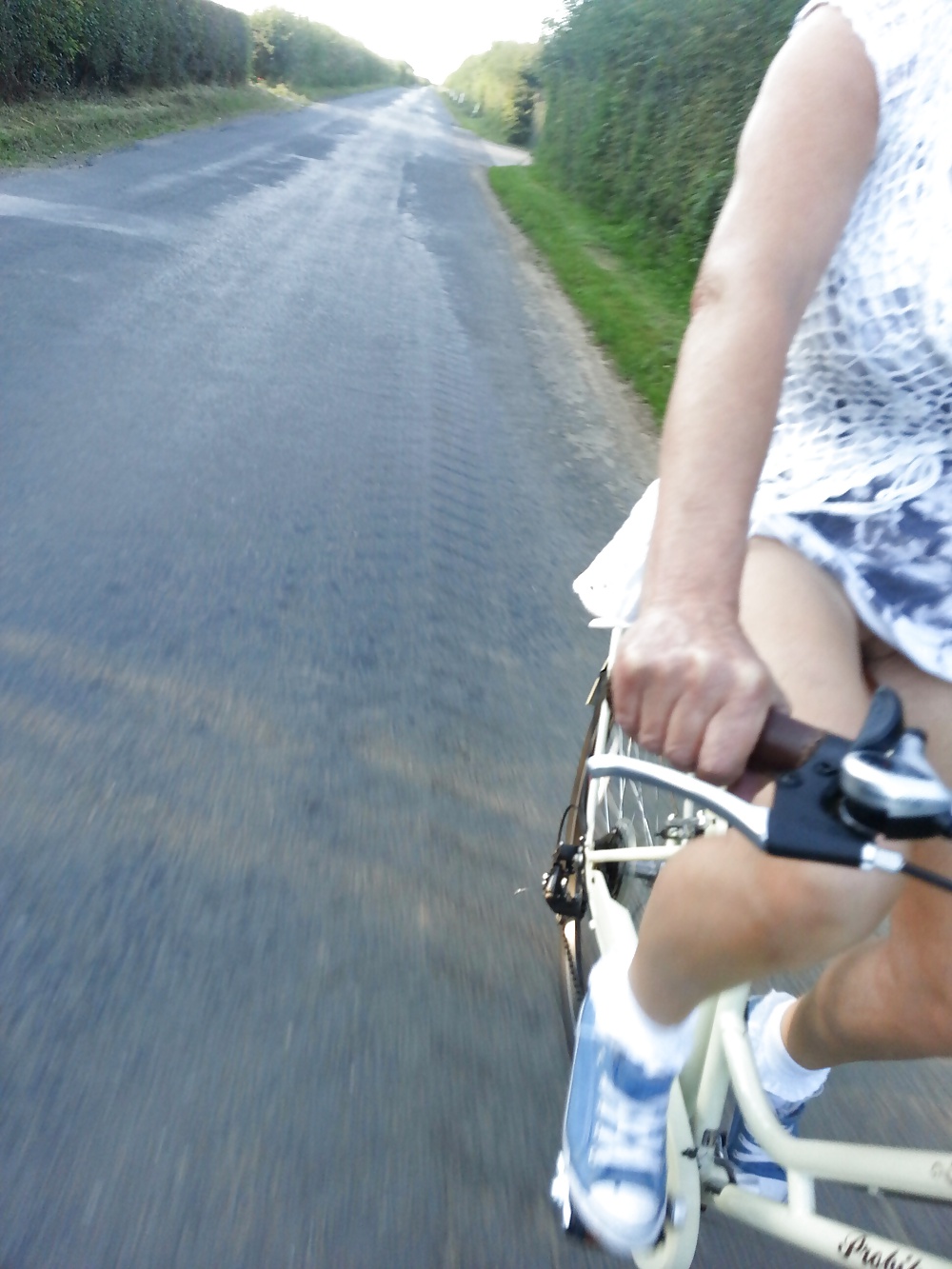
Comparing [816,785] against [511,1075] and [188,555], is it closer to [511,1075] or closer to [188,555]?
[511,1075]

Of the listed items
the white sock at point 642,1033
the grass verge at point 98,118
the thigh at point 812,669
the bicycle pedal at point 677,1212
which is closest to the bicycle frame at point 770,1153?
the bicycle pedal at point 677,1212

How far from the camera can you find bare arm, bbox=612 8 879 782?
41.8 inches

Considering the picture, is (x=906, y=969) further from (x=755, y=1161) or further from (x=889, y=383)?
(x=889, y=383)

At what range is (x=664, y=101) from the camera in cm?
1434

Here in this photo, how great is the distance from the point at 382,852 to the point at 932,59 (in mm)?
2088

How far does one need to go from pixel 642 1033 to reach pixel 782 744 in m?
0.70

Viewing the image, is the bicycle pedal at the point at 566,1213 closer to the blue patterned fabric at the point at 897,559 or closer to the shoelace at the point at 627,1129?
the shoelace at the point at 627,1129

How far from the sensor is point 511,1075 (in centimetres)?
220

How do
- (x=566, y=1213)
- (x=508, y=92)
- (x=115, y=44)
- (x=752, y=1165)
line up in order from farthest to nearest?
(x=508, y=92)
(x=115, y=44)
(x=566, y=1213)
(x=752, y=1165)

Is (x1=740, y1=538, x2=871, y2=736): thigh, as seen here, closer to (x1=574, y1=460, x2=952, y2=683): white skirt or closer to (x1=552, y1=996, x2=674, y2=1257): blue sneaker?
(x1=574, y1=460, x2=952, y2=683): white skirt

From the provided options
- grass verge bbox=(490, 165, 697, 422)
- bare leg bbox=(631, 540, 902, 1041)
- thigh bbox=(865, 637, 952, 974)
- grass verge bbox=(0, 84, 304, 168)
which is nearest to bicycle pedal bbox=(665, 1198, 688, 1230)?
bare leg bbox=(631, 540, 902, 1041)

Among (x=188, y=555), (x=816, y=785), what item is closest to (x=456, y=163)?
(x=188, y=555)

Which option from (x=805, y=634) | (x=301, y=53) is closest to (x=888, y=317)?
(x=805, y=634)

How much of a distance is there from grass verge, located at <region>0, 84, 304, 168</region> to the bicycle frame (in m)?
13.0
